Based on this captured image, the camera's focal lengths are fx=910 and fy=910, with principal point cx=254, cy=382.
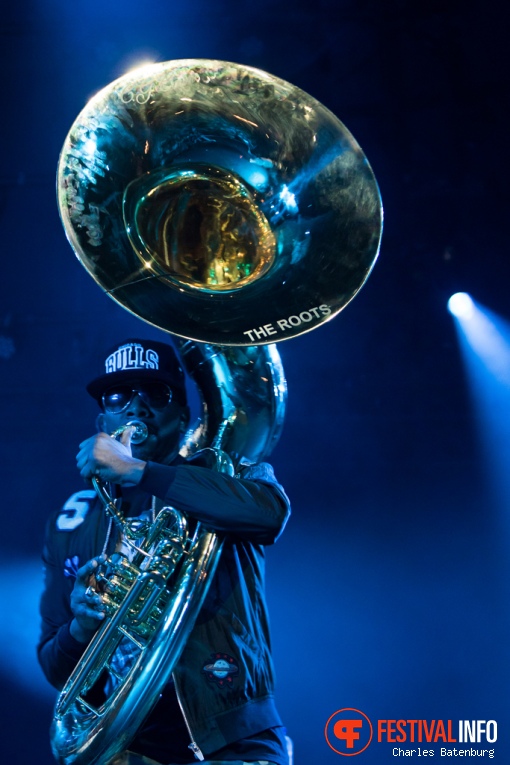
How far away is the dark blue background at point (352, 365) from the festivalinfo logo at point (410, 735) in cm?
4

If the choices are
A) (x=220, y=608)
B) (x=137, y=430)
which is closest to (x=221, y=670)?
(x=220, y=608)

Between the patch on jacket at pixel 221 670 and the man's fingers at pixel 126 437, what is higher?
the man's fingers at pixel 126 437

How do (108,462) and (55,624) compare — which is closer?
(108,462)

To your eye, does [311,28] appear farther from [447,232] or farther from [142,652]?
[142,652]

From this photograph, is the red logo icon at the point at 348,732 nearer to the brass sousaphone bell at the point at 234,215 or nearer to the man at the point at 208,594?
the man at the point at 208,594

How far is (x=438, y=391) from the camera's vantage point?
3.76 metres

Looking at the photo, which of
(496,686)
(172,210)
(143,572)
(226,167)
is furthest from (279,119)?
(496,686)

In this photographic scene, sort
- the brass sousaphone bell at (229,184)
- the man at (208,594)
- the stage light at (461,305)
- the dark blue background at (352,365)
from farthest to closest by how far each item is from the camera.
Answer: the stage light at (461,305), the dark blue background at (352,365), the brass sousaphone bell at (229,184), the man at (208,594)

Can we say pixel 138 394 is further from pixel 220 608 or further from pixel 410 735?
pixel 410 735

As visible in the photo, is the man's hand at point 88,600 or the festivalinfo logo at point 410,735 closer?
the man's hand at point 88,600

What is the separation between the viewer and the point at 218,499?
198 cm

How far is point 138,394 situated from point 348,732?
1783mm

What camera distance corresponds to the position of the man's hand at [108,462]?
1.93m

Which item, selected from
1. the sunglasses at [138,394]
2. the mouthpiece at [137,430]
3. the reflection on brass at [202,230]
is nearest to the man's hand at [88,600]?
the mouthpiece at [137,430]
